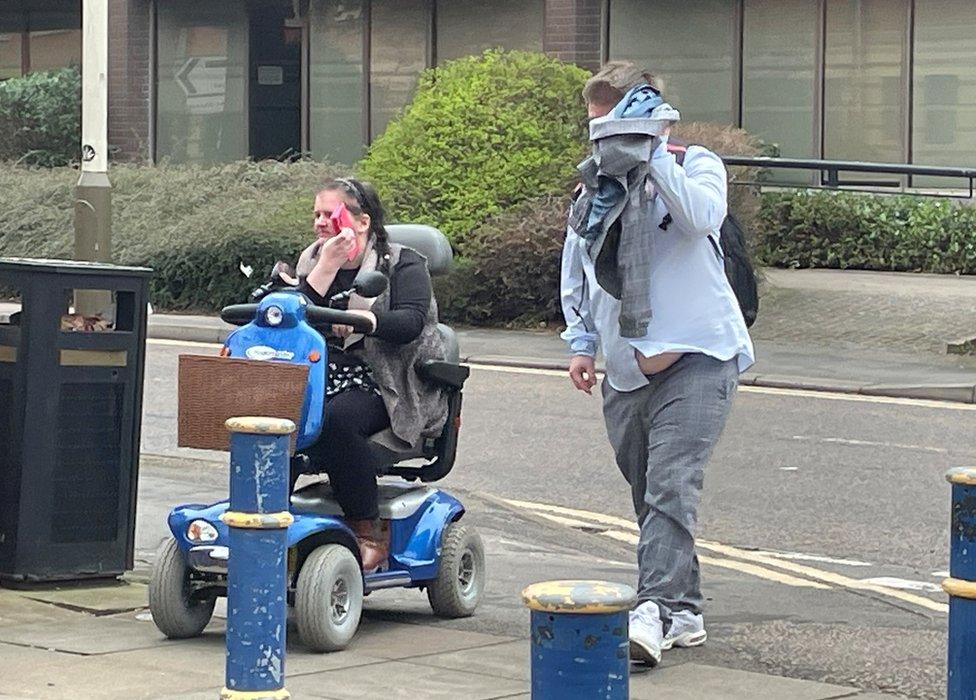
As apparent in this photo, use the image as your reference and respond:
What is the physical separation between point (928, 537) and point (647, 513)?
134 inches

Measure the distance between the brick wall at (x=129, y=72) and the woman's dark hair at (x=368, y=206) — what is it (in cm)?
2314

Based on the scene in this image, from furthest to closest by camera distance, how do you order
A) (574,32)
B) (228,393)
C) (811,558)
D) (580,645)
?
(574,32) → (811,558) → (228,393) → (580,645)

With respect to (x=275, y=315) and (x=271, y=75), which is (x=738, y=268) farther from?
(x=271, y=75)

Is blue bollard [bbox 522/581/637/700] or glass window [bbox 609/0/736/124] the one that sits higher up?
glass window [bbox 609/0/736/124]

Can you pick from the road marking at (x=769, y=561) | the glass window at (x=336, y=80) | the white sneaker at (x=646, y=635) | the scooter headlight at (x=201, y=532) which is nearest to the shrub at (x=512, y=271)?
the road marking at (x=769, y=561)

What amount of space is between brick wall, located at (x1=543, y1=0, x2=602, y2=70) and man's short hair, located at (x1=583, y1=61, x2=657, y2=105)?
1923cm

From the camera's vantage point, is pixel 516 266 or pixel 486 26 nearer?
pixel 516 266

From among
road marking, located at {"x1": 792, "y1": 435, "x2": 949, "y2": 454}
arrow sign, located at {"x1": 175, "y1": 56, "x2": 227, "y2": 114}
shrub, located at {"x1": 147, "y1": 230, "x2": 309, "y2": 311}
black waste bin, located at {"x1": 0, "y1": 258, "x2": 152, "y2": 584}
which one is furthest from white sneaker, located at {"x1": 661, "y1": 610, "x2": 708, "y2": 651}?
arrow sign, located at {"x1": 175, "y1": 56, "x2": 227, "y2": 114}

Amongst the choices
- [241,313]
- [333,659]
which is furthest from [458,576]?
[241,313]

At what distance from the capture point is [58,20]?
32.1 m

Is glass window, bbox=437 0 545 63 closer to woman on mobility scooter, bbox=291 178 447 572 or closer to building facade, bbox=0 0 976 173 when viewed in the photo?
building facade, bbox=0 0 976 173

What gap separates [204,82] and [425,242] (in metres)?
24.0

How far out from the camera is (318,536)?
21.3 feet

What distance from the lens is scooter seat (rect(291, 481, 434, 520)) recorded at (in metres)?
6.74
